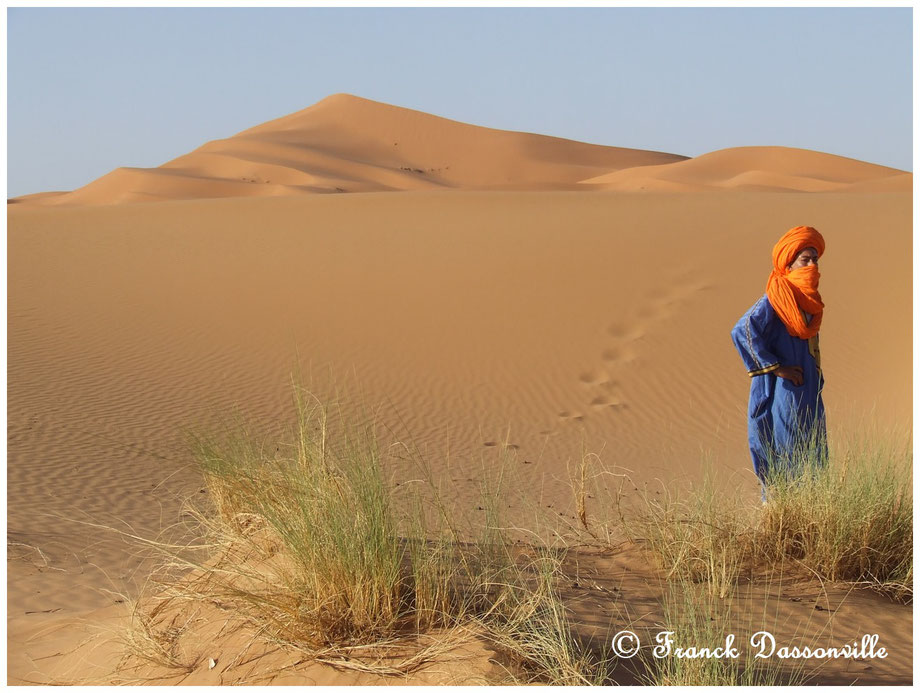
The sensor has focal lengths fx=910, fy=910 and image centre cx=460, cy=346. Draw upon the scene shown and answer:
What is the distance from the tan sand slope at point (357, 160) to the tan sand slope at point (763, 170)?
7.24 metres

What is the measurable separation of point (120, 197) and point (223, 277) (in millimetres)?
42121

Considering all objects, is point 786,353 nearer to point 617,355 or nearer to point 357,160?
point 617,355

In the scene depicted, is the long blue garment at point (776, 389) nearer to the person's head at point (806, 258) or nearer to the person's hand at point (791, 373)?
the person's hand at point (791, 373)

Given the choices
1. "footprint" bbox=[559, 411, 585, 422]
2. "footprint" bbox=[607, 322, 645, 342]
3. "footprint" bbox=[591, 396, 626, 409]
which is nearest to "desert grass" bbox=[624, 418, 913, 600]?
"footprint" bbox=[559, 411, 585, 422]

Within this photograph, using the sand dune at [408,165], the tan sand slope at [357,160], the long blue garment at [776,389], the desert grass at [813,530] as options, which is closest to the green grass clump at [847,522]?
the desert grass at [813,530]

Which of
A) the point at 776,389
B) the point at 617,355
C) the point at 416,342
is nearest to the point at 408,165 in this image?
Answer: the point at 416,342

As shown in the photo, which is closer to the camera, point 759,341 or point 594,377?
point 759,341

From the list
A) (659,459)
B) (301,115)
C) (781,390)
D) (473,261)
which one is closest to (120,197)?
(301,115)

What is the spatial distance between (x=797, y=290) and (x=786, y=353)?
344 mm

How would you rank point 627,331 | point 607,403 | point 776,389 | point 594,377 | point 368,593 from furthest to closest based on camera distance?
point 627,331 < point 594,377 < point 607,403 < point 776,389 < point 368,593

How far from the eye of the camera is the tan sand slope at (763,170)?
5547cm

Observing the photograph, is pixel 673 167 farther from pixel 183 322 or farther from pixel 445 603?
pixel 445 603

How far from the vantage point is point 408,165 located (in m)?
76.9

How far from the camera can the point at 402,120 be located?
86.4 meters
